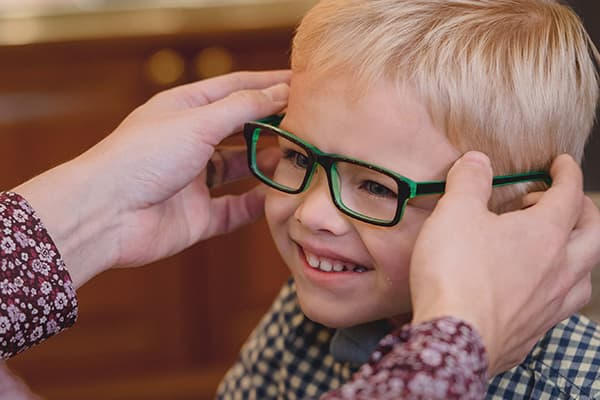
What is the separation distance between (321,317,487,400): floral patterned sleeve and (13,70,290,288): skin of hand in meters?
0.56

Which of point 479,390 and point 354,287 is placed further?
point 354,287

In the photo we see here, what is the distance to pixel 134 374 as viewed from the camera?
2871mm

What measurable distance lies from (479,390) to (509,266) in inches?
6.6

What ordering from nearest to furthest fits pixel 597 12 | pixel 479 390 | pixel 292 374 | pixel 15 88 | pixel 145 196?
pixel 479 390 < pixel 145 196 < pixel 292 374 < pixel 597 12 < pixel 15 88

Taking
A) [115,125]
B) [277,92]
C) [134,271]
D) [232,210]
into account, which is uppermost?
[277,92]

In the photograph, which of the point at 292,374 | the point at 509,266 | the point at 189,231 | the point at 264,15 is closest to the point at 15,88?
the point at 264,15

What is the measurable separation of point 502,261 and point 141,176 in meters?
0.57

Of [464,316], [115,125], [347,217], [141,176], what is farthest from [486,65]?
[115,125]

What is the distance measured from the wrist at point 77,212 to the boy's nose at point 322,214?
11.8 inches

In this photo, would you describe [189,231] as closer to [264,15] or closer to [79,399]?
[264,15]

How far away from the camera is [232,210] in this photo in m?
1.61

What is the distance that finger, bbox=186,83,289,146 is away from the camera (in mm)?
1397

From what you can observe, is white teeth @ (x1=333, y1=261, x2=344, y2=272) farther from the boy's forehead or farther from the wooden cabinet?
the wooden cabinet

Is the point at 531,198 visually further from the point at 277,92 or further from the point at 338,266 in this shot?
the point at 277,92
